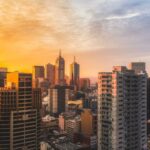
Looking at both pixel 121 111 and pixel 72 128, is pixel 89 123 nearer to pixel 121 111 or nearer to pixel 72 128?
pixel 72 128

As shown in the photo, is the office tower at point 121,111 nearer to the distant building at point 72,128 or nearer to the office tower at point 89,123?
the office tower at point 89,123

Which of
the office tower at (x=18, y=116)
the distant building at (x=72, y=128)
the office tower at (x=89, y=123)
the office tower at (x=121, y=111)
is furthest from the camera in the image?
the distant building at (x=72, y=128)

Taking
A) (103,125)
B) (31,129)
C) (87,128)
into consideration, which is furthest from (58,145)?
(103,125)

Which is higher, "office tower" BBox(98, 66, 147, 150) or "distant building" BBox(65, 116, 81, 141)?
"office tower" BBox(98, 66, 147, 150)

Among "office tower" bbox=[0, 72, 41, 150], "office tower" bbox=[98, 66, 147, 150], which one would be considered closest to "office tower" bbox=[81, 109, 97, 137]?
"office tower" bbox=[0, 72, 41, 150]

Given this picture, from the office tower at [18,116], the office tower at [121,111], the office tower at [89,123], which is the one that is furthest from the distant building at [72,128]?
the office tower at [121,111]

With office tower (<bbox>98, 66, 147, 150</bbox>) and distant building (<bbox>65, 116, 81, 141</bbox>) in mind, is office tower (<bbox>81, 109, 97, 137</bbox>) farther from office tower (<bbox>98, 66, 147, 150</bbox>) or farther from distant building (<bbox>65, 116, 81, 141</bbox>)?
office tower (<bbox>98, 66, 147, 150</bbox>)
